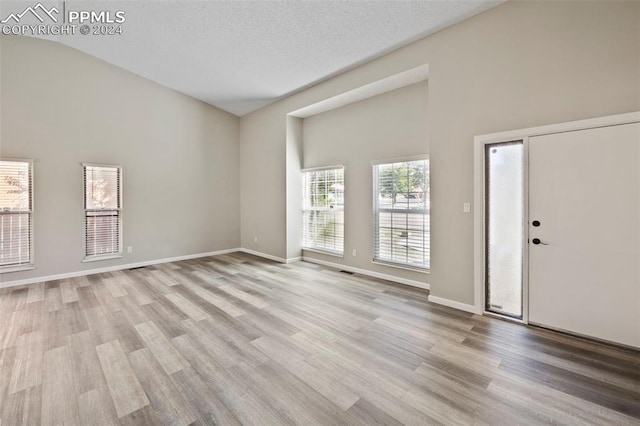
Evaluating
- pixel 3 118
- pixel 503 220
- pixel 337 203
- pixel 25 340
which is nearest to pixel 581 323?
pixel 503 220

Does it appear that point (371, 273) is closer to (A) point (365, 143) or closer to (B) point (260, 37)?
(A) point (365, 143)

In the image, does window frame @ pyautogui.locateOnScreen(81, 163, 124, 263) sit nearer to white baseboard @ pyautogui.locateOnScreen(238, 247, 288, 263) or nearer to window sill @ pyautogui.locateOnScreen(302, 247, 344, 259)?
white baseboard @ pyautogui.locateOnScreen(238, 247, 288, 263)

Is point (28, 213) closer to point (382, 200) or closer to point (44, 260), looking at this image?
point (44, 260)

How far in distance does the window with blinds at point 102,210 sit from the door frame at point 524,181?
626cm

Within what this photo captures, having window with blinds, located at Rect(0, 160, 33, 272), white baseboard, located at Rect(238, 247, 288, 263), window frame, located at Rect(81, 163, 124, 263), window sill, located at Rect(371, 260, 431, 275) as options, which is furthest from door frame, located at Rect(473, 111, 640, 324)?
window with blinds, located at Rect(0, 160, 33, 272)

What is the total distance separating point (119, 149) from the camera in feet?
17.8

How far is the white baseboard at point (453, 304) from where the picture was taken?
333 centimetres

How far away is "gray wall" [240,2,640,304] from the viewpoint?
252 cm

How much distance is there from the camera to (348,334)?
Result: 2.83 metres

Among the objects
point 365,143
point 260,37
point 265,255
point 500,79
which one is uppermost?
point 260,37

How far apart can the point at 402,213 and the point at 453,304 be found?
157 cm

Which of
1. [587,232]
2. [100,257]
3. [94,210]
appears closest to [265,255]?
[100,257]

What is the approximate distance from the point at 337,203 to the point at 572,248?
140 inches

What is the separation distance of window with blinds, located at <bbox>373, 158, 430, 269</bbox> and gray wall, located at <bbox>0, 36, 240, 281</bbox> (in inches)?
164
